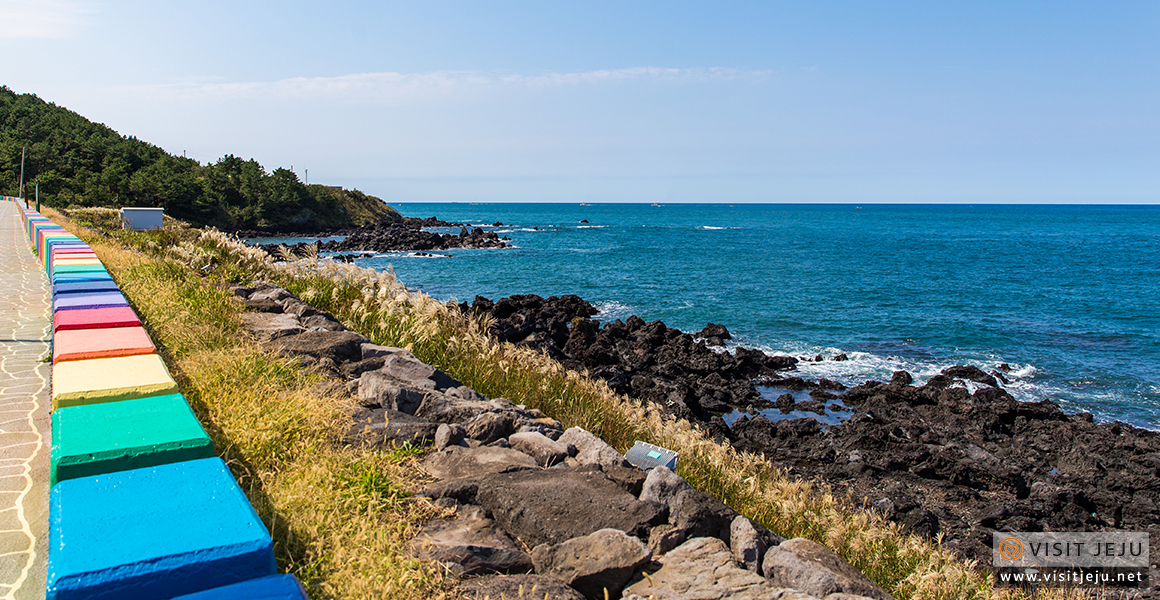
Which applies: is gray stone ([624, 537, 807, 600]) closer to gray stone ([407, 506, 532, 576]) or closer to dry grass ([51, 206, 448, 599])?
gray stone ([407, 506, 532, 576])

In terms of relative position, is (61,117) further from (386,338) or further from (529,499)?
(529,499)

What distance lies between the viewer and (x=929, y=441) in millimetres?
15172

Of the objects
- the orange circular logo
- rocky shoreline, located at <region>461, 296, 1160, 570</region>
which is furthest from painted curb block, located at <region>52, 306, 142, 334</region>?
the orange circular logo

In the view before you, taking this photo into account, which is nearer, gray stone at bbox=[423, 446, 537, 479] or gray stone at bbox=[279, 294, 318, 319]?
gray stone at bbox=[423, 446, 537, 479]

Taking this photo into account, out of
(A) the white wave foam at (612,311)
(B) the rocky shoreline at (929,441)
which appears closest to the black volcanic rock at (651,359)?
Answer: (B) the rocky shoreline at (929,441)

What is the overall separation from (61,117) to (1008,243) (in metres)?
122

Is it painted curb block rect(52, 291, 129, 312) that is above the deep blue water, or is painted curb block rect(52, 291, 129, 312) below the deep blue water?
above

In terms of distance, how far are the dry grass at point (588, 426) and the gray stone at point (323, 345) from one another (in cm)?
95

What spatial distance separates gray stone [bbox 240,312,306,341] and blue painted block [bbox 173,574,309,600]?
5.23 m

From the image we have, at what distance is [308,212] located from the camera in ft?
287

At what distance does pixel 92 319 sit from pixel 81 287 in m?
2.68

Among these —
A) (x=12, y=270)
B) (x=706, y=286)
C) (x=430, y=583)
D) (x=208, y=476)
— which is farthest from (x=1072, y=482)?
(x=706, y=286)

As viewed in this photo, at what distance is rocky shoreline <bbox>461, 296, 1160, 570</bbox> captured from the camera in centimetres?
1166

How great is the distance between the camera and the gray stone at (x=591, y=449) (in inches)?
205
